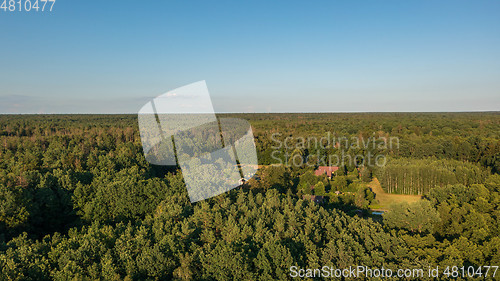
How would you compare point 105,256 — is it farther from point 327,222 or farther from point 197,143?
point 197,143

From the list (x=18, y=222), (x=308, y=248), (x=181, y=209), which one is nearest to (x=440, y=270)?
(x=308, y=248)

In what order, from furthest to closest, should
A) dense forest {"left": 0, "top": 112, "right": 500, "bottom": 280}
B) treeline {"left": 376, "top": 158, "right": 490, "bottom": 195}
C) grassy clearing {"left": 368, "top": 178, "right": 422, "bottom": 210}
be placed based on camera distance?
treeline {"left": 376, "top": 158, "right": 490, "bottom": 195}, grassy clearing {"left": 368, "top": 178, "right": 422, "bottom": 210}, dense forest {"left": 0, "top": 112, "right": 500, "bottom": 280}

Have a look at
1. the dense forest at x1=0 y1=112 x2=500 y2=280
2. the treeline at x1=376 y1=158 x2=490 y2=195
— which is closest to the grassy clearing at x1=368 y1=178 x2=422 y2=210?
the treeline at x1=376 y1=158 x2=490 y2=195

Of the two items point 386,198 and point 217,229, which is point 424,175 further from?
point 217,229

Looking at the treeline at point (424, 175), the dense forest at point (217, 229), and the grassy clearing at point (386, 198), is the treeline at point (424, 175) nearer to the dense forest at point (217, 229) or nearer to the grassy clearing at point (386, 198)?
the dense forest at point (217, 229)

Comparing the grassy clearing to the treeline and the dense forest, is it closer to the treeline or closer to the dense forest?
the treeline

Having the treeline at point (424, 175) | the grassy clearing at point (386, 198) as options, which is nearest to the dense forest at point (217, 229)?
the treeline at point (424, 175)

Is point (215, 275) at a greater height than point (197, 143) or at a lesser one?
lesser

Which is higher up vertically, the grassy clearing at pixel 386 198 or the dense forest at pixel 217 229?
the dense forest at pixel 217 229
